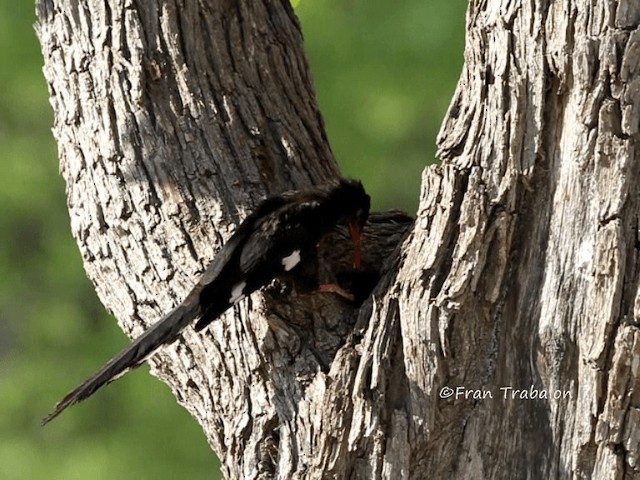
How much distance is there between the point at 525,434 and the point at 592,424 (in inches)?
11.1

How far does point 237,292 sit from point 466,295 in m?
0.93

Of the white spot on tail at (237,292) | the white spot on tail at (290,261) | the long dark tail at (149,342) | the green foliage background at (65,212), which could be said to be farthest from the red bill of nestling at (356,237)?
the green foliage background at (65,212)

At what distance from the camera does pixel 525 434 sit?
3.63m

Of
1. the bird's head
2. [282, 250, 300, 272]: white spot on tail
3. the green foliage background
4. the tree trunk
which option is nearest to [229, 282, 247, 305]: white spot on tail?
the tree trunk

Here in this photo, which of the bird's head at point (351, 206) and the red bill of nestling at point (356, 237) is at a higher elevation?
the bird's head at point (351, 206)

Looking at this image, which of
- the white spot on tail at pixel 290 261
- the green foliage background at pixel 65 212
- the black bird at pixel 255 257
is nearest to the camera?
the black bird at pixel 255 257

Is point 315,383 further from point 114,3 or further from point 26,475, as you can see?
point 26,475

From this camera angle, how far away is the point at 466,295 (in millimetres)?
3506

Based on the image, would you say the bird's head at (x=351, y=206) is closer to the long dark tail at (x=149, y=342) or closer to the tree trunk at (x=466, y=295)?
the tree trunk at (x=466, y=295)

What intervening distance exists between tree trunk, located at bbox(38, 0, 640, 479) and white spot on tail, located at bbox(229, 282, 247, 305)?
121mm

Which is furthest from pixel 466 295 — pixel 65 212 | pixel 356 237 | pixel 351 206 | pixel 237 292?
pixel 65 212

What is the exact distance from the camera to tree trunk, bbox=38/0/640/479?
11.0ft

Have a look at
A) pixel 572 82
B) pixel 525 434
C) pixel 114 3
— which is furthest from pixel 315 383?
pixel 114 3

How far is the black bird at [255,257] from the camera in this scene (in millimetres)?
3871
